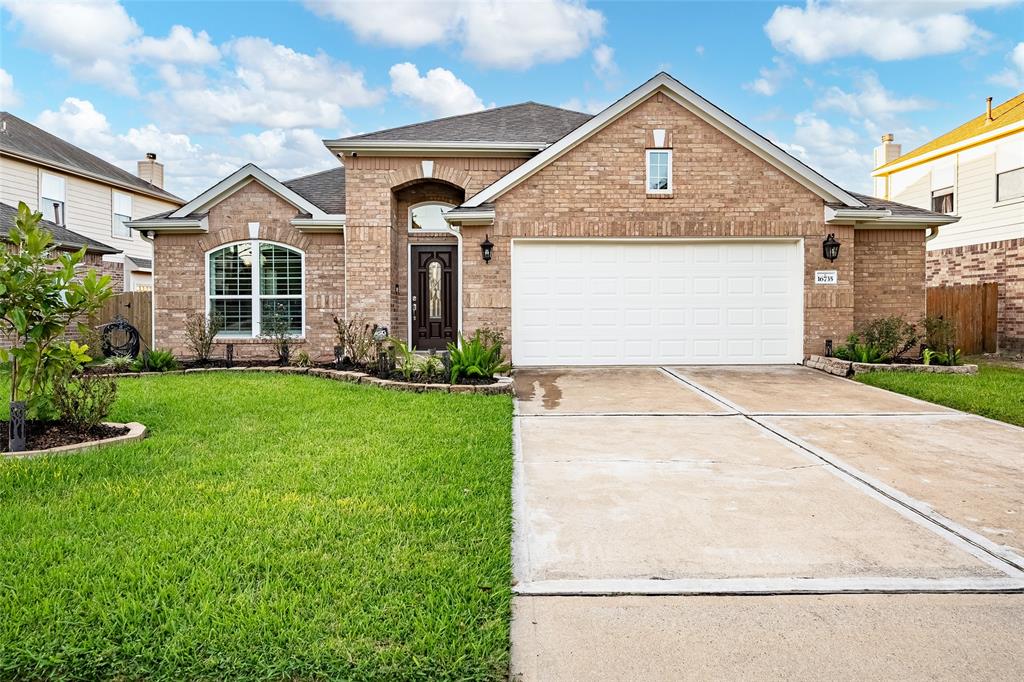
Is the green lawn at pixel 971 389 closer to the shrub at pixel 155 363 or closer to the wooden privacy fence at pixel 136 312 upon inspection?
the shrub at pixel 155 363

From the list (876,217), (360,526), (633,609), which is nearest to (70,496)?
(360,526)

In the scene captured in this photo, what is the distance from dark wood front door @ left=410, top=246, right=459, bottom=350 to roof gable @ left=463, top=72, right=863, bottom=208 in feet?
9.69

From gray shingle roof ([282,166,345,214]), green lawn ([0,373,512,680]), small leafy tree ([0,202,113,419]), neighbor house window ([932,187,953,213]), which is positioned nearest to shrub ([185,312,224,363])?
gray shingle roof ([282,166,345,214])

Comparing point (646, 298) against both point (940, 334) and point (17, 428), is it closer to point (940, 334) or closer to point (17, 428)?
point (940, 334)

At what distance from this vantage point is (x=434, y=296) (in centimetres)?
1463

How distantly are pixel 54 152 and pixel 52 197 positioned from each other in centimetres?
178

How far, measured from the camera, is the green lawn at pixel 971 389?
7.69 meters

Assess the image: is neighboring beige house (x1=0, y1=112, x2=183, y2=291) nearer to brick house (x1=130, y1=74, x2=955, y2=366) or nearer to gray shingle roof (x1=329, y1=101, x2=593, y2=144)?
gray shingle roof (x1=329, y1=101, x2=593, y2=144)

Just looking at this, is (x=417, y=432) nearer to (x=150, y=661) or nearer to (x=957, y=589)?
(x=150, y=661)

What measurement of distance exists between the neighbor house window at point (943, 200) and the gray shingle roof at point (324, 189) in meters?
16.4

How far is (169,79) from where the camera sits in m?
19.7

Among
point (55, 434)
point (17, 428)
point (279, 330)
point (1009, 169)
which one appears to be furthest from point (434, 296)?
point (1009, 169)

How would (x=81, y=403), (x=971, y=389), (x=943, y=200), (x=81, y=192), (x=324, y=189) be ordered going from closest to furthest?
1. (x=81, y=403)
2. (x=971, y=389)
3. (x=324, y=189)
4. (x=943, y=200)
5. (x=81, y=192)

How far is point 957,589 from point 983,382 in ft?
27.7
